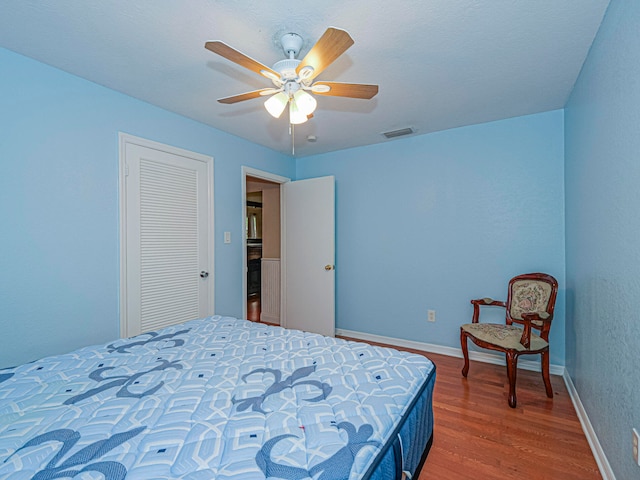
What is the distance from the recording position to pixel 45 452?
2.93 feet

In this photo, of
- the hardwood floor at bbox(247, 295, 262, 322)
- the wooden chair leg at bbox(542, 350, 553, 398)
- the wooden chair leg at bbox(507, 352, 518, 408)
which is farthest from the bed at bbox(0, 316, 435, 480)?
the hardwood floor at bbox(247, 295, 262, 322)

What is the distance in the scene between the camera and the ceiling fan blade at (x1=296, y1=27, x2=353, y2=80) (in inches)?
51.0

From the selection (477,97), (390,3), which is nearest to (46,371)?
(390,3)

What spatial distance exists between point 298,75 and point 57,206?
188cm

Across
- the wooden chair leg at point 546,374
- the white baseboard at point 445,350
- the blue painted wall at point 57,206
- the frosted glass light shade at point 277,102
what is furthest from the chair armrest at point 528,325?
the blue painted wall at point 57,206

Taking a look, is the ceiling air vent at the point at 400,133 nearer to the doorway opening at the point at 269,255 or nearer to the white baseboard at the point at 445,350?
the doorway opening at the point at 269,255

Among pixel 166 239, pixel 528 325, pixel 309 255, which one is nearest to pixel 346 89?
pixel 166 239

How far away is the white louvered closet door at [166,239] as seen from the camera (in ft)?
8.32

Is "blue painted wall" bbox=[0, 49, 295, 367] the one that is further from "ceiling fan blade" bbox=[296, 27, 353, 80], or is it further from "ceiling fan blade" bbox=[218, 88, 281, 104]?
"ceiling fan blade" bbox=[296, 27, 353, 80]

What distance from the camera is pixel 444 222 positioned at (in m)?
3.30

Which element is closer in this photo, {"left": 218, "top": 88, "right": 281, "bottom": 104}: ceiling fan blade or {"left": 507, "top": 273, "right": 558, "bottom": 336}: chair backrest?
{"left": 218, "top": 88, "right": 281, "bottom": 104}: ceiling fan blade

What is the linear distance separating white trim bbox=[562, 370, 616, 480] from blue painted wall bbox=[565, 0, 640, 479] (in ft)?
0.17

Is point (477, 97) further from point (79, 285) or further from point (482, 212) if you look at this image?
point (79, 285)

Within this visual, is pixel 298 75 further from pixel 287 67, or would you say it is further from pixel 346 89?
pixel 346 89
